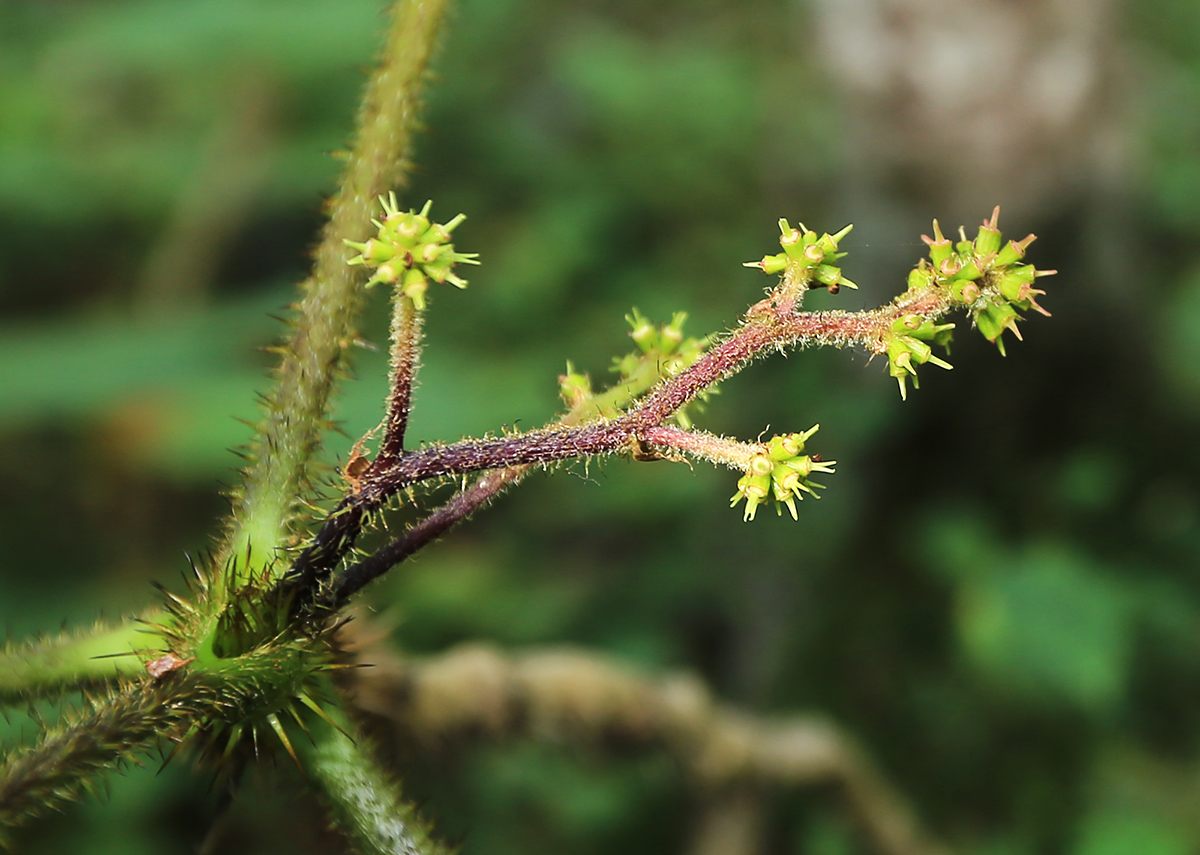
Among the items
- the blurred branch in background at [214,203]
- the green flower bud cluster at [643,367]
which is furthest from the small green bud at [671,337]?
the blurred branch in background at [214,203]

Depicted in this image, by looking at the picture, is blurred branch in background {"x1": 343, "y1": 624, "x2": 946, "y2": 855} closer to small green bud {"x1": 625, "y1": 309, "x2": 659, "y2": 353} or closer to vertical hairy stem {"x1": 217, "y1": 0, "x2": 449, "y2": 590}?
vertical hairy stem {"x1": 217, "y1": 0, "x2": 449, "y2": 590}

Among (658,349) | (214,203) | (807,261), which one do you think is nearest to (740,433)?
(214,203)

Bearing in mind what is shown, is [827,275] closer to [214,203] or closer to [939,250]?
[939,250]

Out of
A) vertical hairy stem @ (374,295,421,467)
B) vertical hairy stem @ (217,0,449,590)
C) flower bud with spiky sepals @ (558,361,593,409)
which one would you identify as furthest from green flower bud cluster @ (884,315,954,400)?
vertical hairy stem @ (217,0,449,590)

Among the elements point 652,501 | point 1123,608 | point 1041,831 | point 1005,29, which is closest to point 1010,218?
point 1005,29

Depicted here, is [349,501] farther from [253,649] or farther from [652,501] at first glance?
[652,501]

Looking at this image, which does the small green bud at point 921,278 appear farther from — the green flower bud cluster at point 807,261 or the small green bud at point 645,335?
the small green bud at point 645,335
